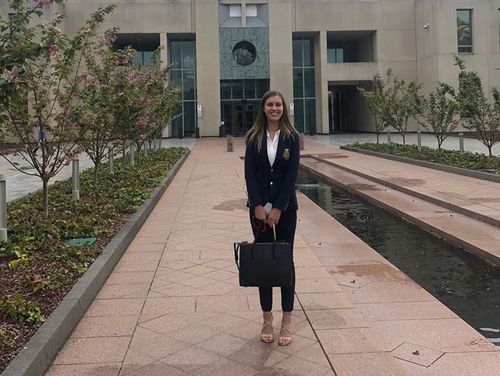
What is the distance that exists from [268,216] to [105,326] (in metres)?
1.74

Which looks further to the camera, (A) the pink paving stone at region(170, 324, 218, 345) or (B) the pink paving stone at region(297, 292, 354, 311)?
(B) the pink paving stone at region(297, 292, 354, 311)

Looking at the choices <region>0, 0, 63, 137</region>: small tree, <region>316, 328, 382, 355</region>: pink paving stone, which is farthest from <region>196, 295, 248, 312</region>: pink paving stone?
<region>0, 0, 63, 137</region>: small tree

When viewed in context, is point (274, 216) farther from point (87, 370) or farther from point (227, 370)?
point (87, 370)

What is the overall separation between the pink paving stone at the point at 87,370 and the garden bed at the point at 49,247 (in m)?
0.30

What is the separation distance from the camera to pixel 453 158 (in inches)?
680

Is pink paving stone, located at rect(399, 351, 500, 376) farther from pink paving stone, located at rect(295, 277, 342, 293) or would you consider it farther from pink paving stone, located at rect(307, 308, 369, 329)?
pink paving stone, located at rect(295, 277, 342, 293)

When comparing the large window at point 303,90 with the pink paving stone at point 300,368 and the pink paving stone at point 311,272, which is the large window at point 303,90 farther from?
the pink paving stone at point 300,368

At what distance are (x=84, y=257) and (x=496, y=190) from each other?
9056 millimetres

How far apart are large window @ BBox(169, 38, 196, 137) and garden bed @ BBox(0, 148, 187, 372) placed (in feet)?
106

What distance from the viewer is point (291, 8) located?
1681 inches

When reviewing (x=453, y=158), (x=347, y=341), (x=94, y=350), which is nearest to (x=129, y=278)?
(x=94, y=350)

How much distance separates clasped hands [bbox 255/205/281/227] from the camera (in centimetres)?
386

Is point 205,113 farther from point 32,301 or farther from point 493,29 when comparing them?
point 32,301

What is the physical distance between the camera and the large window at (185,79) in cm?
4400
